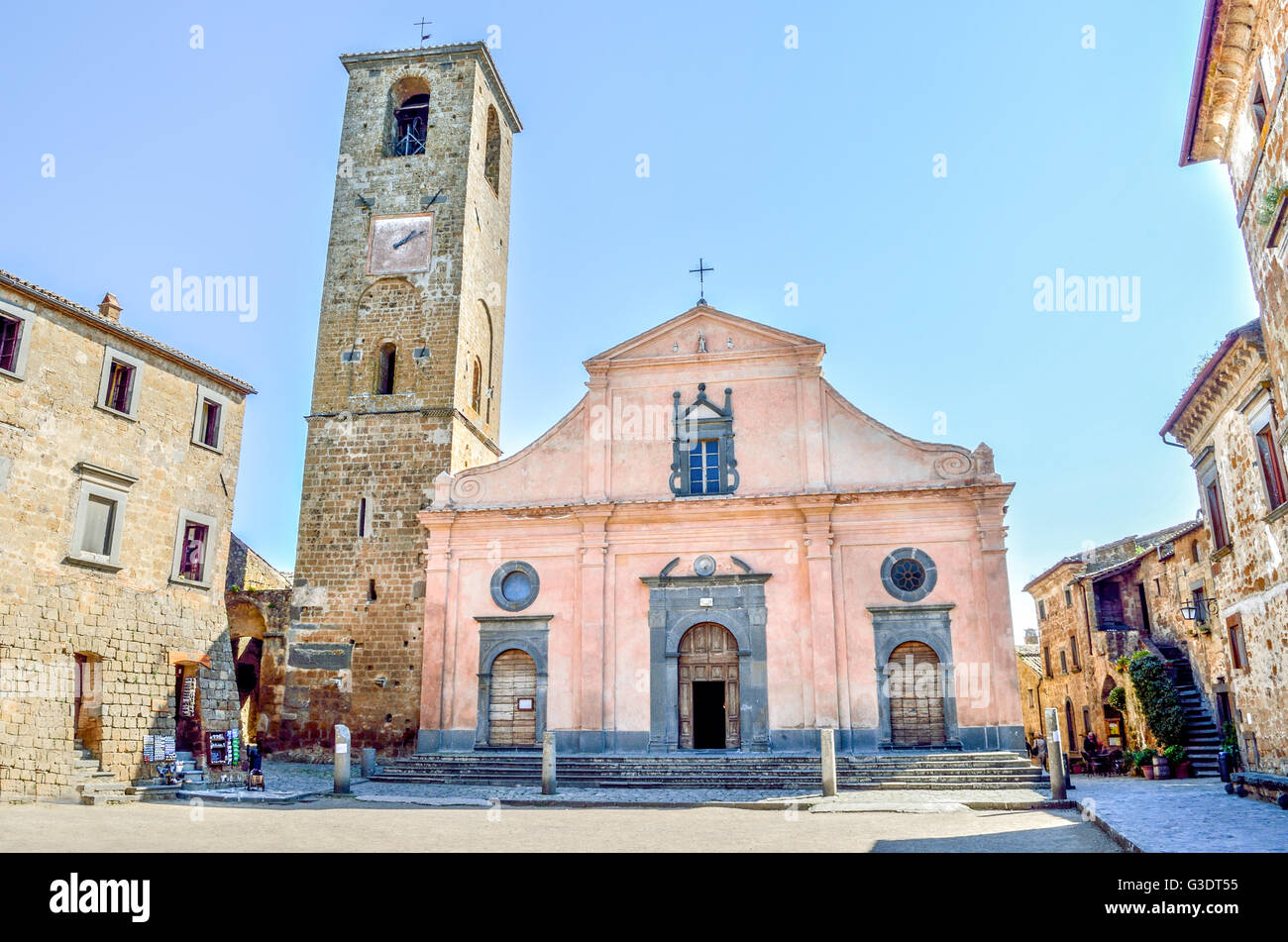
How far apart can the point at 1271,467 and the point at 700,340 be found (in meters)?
12.1

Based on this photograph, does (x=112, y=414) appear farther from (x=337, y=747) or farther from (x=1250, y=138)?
(x=1250, y=138)

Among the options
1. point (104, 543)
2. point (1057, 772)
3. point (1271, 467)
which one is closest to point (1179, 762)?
point (1057, 772)

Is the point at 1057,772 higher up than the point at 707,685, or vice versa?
the point at 707,685

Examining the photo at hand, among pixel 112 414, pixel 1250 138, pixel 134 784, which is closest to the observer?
pixel 1250 138

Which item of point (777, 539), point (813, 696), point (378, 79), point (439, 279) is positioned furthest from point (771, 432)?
point (378, 79)

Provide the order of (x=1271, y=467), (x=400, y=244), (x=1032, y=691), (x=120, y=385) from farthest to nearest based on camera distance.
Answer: (x=1032, y=691)
(x=400, y=244)
(x=120, y=385)
(x=1271, y=467)

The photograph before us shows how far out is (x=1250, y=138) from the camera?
1141cm

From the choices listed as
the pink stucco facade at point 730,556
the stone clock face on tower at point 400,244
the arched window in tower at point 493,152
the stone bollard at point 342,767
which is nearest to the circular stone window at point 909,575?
the pink stucco facade at point 730,556

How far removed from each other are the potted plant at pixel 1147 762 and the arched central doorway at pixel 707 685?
395 inches

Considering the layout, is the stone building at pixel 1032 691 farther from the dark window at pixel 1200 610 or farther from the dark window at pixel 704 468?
the dark window at pixel 704 468

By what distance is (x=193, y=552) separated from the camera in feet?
64.8

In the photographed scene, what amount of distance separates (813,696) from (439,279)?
14.6 m

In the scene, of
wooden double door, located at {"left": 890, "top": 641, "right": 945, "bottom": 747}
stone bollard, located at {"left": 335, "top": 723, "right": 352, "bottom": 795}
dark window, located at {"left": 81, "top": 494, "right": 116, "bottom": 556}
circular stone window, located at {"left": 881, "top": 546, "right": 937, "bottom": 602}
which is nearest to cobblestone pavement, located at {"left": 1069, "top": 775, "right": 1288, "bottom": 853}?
wooden double door, located at {"left": 890, "top": 641, "right": 945, "bottom": 747}

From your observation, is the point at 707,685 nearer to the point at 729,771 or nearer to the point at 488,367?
the point at 729,771
